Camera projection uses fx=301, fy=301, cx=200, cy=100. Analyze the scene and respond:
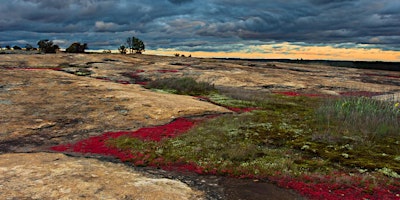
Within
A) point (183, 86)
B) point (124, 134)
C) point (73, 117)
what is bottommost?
point (124, 134)

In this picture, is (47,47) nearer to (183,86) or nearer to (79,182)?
(183,86)

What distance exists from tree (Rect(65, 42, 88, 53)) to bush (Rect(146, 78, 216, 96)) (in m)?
64.1

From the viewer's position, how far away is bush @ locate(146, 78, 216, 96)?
36781 millimetres

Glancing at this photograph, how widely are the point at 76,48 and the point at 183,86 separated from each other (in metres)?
68.6

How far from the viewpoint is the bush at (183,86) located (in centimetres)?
3678

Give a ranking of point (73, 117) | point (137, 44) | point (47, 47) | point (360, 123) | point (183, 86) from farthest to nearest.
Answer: point (137, 44)
point (47, 47)
point (183, 86)
point (73, 117)
point (360, 123)

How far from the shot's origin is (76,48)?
94.2 m

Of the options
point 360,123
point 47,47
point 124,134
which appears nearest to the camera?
point 124,134

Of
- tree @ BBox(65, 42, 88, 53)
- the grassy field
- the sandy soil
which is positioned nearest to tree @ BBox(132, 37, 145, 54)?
tree @ BBox(65, 42, 88, 53)

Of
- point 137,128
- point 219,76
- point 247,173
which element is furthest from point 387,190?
point 219,76

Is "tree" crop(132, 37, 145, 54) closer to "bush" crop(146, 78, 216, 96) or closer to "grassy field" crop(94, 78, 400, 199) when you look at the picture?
"bush" crop(146, 78, 216, 96)

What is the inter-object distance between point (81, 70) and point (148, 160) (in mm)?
39716

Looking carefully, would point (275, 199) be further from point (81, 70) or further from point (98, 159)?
point (81, 70)

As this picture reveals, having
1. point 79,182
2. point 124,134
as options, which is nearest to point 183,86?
point 124,134
